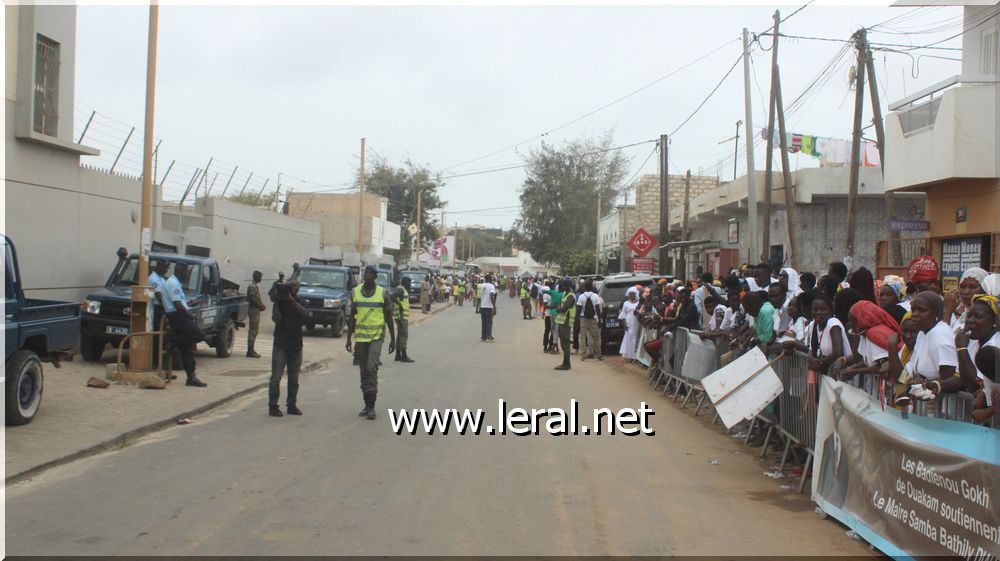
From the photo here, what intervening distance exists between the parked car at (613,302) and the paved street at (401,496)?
9877 millimetres

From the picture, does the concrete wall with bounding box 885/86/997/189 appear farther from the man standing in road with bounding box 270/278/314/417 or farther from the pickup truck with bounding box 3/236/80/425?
the pickup truck with bounding box 3/236/80/425

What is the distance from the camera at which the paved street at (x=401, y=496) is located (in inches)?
219

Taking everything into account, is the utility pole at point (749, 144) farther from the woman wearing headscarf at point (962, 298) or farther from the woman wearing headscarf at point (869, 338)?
the woman wearing headscarf at point (869, 338)

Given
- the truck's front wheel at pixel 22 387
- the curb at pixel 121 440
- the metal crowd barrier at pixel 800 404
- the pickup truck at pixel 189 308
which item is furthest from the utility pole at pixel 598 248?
the truck's front wheel at pixel 22 387

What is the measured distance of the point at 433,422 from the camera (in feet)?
34.0

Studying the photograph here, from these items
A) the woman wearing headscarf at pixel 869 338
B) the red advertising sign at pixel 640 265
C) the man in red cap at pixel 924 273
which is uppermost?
the red advertising sign at pixel 640 265

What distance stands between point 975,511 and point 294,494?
15.6 ft

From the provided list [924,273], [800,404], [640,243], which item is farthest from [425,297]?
[800,404]

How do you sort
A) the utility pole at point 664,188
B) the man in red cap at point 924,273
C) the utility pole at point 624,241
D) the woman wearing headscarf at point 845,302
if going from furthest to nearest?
the utility pole at point 624,241 → the utility pole at point 664,188 → the man in red cap at point 924,273 → the woman wearing headscarf at point 845,302

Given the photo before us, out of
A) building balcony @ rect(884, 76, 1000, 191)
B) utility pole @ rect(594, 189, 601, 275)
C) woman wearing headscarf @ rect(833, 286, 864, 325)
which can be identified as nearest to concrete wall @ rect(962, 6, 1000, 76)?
building balcony @ rect(884, 76, 1000, 191)

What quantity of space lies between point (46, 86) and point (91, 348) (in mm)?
5314

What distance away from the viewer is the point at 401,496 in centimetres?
671

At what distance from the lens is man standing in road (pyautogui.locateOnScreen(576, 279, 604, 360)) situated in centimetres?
1992

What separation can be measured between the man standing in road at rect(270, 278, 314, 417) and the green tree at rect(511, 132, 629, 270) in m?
50.0
